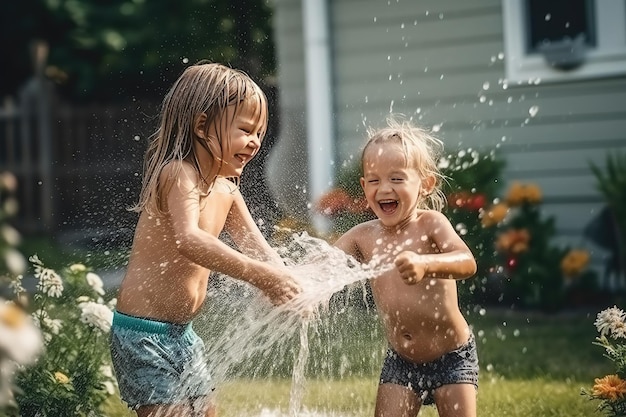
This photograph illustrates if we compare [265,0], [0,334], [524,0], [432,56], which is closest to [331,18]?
[432,56]

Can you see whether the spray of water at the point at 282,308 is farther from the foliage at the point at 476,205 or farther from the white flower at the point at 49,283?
the foliage at the point at 476,205

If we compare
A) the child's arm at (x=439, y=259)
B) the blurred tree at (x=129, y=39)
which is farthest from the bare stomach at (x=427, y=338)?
the blurred tree at (x=129, y=39)

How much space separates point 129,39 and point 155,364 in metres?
9.87

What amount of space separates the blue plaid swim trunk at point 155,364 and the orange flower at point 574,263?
3.75 m

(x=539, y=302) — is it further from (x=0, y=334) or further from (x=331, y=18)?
(x=0, y=334)

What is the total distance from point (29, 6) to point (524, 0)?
795 centimetres

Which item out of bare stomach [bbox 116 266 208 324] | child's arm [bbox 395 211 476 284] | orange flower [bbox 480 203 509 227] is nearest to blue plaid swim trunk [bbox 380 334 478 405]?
child's arm [bbox 395 211 476 284]

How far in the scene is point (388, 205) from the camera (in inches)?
116

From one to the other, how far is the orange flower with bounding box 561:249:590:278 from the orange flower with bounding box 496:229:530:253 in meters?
0.23

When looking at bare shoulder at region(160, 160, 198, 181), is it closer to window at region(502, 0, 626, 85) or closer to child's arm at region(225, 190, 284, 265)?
child's arm at region(225, 190, 284, 265)

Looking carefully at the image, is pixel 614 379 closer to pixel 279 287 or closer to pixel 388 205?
pixel 388 205

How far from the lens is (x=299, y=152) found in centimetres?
748

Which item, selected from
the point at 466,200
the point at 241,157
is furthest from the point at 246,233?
the point at 466,200

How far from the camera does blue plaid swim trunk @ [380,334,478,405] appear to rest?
286 cm
